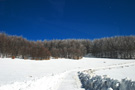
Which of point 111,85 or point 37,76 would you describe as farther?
point 37,76

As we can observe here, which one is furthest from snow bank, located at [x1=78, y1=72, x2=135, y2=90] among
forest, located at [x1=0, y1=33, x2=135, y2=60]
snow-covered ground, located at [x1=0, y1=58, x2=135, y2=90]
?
forest, located at [x1=0, y1=33, x2=135, y2=60]

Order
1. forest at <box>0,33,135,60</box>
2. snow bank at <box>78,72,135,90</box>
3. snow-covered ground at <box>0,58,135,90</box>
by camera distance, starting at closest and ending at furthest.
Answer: snow bank at <box>78,72,135,90</box>, snow-covered ground at <box>0,58,135,90</box>, forest at <box>0,33,135,60</box>

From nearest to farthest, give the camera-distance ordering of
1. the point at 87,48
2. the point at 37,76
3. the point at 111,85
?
the point at 111,85, the point at 37,76, the point at 87,48

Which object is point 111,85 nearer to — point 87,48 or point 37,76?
point 37,76

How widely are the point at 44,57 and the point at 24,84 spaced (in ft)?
126

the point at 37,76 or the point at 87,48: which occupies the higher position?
the point at 87,48

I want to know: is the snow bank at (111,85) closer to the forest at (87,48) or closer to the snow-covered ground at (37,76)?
the snow-covered ground at (37,76)

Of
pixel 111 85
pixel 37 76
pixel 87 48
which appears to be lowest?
pixel 37 76

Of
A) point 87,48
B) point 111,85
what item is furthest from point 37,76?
point 87,48

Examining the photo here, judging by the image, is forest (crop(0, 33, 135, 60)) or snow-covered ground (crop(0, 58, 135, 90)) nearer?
snow-covered ground (crop(0, 58, 135, 90))

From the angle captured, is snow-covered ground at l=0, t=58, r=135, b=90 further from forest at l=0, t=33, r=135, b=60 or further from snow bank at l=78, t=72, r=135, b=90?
forest at l=0, t=33, r=135, b=60

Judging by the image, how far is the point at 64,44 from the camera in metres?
83.9

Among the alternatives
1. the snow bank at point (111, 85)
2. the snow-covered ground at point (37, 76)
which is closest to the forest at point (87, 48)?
the snow-covered ground at point (37, 76)

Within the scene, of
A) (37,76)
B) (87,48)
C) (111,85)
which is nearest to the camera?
(111,85)
